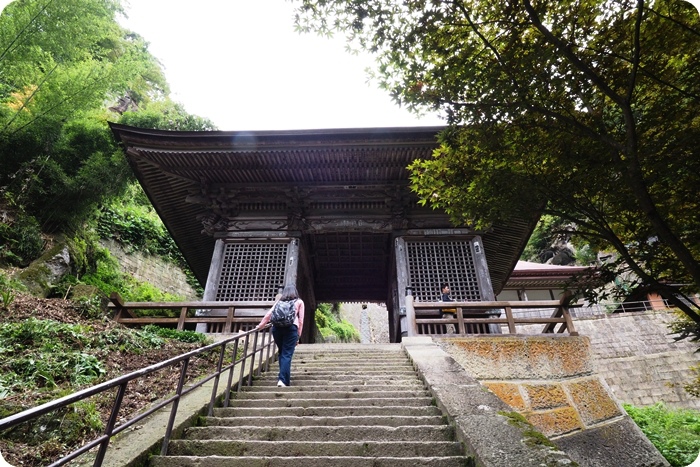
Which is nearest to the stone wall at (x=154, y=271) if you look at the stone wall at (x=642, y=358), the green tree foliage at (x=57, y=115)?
the green tree foliage at (x=57, y=115)

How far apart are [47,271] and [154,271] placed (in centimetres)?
630

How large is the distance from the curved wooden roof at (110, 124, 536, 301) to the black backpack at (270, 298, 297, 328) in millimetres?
4245

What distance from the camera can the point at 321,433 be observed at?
9.65 ft

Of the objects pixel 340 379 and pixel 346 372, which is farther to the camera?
pixel 346 372

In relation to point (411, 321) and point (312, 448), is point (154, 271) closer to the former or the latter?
point (411, 321)

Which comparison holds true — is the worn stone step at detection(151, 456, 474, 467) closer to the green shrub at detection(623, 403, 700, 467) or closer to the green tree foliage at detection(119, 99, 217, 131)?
the green shrub at detection(623, 403, 700, 467)

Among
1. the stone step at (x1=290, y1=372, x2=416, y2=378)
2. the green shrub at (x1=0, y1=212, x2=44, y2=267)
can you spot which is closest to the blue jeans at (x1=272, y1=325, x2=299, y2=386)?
the stone step at (x1=290, y1=372, x2=416, y2=378)

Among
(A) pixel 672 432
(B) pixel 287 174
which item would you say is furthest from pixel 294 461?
(A) pixel 672 432

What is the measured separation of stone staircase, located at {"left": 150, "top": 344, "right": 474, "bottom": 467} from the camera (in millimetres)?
2443

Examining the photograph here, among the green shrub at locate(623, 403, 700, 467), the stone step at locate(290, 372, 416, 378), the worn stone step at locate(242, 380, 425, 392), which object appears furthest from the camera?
the green shrub at locate(623, 403, 700, 467)

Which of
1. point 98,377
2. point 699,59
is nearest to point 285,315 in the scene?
point 98,377

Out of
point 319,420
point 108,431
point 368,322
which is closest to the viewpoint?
point 108,431

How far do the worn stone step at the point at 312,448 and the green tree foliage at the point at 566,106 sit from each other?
2.45 m

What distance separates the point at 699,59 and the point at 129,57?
10299 millimetres
